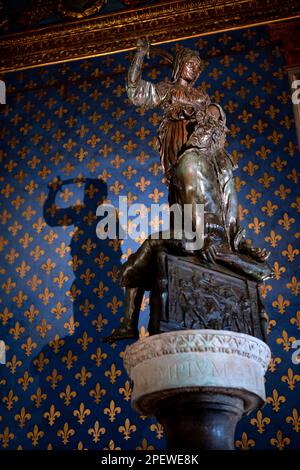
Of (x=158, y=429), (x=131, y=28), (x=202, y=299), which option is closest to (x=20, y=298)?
(x=158, y=429)

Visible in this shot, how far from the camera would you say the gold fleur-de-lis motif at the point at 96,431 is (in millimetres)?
4379

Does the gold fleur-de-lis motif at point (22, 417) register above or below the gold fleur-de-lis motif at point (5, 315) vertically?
below

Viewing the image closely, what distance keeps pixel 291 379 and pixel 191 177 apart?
1832 mm

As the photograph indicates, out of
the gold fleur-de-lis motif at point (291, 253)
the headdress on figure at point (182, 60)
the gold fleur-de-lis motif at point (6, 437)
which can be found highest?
the headdress on figure at point (182, 60)

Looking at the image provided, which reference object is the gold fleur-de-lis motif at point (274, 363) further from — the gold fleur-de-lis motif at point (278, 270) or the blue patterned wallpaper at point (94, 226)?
the gold fleur-de-lis motif at point (278, 270)

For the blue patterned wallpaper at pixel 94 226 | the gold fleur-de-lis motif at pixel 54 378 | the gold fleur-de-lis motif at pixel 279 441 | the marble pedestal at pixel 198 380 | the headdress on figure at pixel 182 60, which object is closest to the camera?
the marble pedestal at pixel 198 380

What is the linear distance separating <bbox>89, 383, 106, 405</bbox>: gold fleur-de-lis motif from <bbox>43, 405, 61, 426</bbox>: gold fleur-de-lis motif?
282 mm

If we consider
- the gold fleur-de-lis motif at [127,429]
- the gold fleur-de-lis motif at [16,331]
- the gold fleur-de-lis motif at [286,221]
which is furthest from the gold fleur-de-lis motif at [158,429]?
the gold fleur-de-lis motif at [286,221]

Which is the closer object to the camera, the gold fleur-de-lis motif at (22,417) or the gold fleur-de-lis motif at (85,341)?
the gold fleur-de-lis motif at (22,417)

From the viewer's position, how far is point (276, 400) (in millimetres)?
4246

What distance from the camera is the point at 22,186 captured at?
18.7 feet

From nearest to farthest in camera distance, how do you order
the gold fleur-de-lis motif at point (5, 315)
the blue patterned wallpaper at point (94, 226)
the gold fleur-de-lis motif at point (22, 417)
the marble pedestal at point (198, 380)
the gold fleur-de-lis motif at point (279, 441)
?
1. the marble pedestal at point (198, 380)
2. the gold fleur-de-lis motif at point (279, 441)
3. the blue patterned wallpaper at point (94, 226)
4. the gold fleur-de-lis motif at point (22, 417)
5. the gold fleur-de-lis motif at point (5, 315)

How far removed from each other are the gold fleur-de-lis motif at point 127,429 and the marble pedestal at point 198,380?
1657 mm
